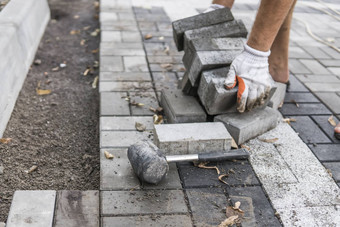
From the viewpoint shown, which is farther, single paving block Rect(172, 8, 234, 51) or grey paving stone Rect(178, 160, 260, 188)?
single paving block Rect(172, 8, 234, 51)

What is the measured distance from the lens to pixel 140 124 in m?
3.09

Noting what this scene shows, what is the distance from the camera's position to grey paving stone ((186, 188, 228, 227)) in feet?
7.20

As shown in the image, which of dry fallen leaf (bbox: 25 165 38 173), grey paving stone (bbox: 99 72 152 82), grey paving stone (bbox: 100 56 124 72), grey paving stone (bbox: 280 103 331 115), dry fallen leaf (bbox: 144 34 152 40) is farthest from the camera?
dry fallen leaf (bbox: 144 34 152 40)

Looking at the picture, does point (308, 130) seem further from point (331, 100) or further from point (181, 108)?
point (181, 108)

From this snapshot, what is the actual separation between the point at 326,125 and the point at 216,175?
1298mm

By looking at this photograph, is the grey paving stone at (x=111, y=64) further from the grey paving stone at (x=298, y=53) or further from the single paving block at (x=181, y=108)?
the grey paving stone at (x=298, y=53)

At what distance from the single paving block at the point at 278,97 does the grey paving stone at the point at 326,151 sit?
534 millimetres

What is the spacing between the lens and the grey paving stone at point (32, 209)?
2.08 meters

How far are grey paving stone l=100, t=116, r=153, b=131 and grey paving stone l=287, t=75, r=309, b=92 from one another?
161 centimetres

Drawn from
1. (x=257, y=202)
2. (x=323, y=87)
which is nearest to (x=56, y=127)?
(x=257, y=202)

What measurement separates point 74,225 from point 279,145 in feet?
5.50

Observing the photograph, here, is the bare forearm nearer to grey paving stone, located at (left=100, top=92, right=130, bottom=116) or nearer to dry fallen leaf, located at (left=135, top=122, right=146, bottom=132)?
dry fallen leaf, located at (left=135, top=122, right=146, bottom=132)

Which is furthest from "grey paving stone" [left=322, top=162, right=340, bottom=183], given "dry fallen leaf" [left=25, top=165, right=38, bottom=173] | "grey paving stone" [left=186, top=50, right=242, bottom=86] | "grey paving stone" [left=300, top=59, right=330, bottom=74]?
A: "dry fallen leaf" [left=25, top=165, right=38, bottom=173]

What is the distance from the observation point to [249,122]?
2.93m
